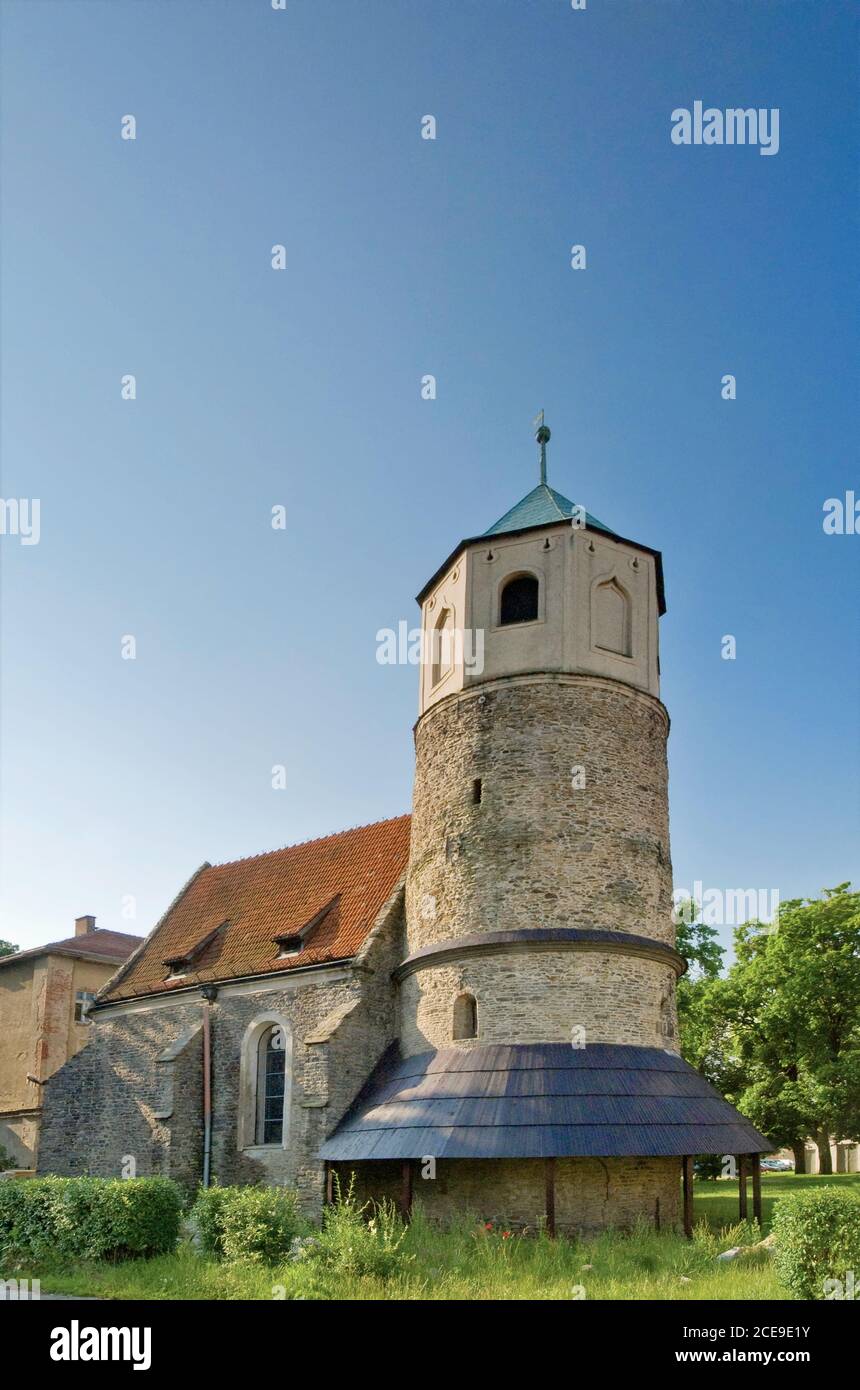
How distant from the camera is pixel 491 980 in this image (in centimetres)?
1970

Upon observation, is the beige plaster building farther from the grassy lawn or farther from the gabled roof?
the grassy lawn

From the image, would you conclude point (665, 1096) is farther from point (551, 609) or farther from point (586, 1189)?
point (551, 609)

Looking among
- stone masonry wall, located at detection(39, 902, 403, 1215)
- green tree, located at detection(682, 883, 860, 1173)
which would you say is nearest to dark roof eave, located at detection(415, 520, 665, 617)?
stone masonry wall, located at detection(39, 902, 403, 1215)

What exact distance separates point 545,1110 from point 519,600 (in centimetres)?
1000

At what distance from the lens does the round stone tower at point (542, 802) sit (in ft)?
64.1

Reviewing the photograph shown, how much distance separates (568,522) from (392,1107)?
1157 centimetres

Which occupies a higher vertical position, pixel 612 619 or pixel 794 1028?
pixel 612 619

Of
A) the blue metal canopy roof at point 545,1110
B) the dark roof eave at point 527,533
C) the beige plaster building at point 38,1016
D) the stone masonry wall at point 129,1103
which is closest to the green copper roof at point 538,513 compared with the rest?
the dark roof eave at point 527,533

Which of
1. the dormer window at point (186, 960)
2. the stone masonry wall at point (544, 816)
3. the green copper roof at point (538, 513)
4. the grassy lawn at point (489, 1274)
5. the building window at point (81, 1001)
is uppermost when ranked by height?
the green copper roof at point (538, 513)

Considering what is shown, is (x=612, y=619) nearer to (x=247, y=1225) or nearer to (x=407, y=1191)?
(x=407, y=1191)

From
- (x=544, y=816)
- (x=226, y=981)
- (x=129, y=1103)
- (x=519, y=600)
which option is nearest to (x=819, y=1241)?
(x=544, y=816)

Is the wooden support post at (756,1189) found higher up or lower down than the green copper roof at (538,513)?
lower down

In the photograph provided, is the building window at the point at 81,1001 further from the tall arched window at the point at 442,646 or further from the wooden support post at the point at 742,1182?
the wooden support post at the point at 742,1182

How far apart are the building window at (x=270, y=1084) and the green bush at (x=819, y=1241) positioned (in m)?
12.5
